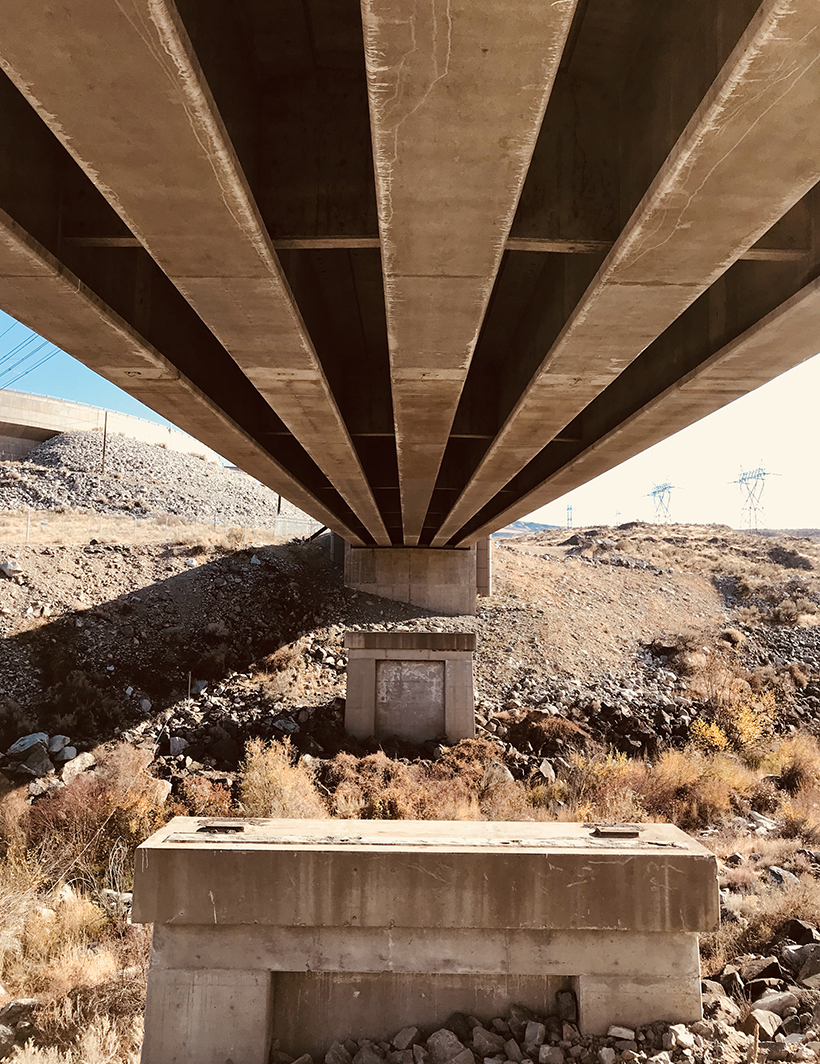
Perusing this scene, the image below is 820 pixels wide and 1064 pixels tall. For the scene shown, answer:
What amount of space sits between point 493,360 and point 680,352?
9.07ft

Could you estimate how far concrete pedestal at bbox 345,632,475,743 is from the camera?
1841cm

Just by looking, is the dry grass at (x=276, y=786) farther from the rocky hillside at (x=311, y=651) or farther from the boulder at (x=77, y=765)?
the boulder at (x=77, y=765)

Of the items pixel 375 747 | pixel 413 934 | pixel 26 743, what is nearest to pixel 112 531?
pixel 26 743

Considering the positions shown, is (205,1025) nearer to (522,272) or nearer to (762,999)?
(762,999)

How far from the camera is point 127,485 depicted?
45156 mm

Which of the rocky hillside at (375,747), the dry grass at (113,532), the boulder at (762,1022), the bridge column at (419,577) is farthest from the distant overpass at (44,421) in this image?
the boulder at (762,1022)

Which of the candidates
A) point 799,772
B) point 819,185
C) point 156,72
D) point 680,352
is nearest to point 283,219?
point 156,72

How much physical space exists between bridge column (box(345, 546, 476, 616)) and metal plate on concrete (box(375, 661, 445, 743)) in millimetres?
8411

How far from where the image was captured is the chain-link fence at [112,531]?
27.7 metres

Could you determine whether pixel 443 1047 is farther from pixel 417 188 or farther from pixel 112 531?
pixel 112 531

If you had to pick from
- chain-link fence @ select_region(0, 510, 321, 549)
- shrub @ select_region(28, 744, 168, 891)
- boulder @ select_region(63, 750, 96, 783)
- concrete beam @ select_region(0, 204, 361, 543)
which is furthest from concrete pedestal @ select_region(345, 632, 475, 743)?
chain-link fence @ select_region(0, 510, 321, 549)

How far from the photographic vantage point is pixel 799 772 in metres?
16.4

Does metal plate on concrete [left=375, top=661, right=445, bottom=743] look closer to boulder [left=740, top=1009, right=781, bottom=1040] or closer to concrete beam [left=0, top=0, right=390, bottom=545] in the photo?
boulder [left=740, top=1009, right=781, bottom=1040]

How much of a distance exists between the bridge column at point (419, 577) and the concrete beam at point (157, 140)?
2154 cm
